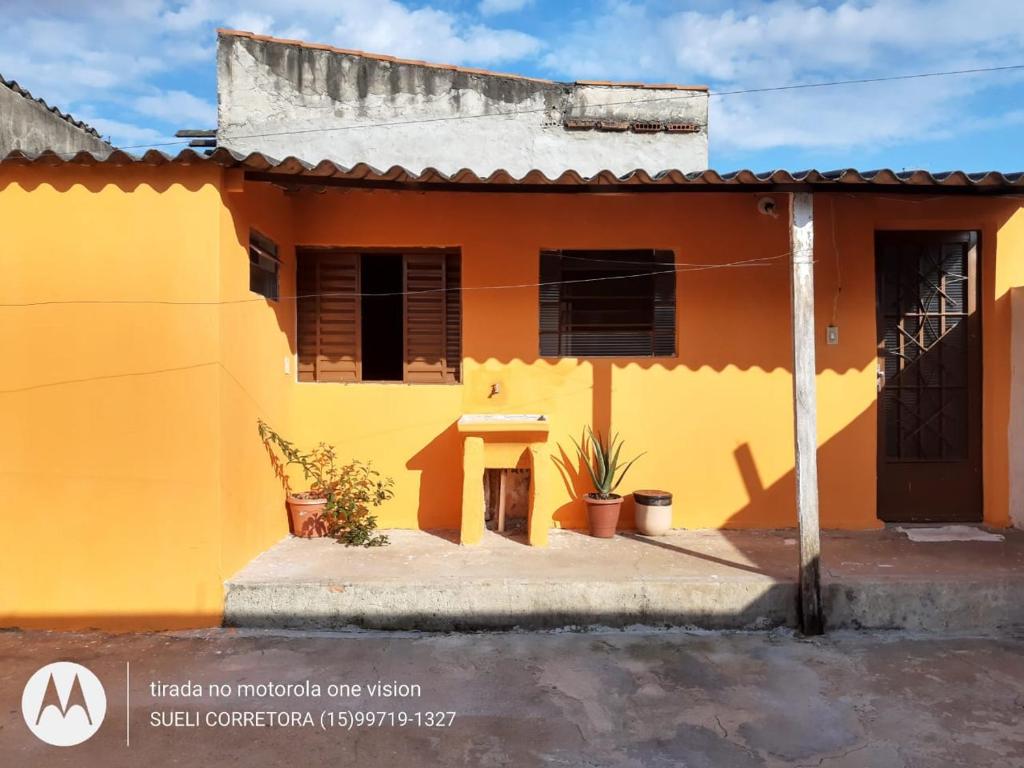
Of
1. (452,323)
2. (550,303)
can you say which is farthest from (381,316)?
(550,303)

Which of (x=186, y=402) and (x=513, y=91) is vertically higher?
(x=513, y=91)

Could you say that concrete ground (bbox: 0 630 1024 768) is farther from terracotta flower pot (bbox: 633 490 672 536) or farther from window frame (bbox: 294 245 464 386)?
window frame (bbox: 294 245 464 386)

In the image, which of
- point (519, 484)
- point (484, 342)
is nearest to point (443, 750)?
point (519, 484)

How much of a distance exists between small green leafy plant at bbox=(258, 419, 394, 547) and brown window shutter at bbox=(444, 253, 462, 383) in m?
1.15

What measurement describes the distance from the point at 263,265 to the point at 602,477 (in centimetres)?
340

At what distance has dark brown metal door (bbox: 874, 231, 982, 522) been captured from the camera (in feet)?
20.2

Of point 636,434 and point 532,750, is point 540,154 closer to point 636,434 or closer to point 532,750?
point 636,434

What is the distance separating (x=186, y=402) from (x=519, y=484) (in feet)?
9.66

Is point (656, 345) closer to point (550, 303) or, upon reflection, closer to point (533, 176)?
point (550, 303)

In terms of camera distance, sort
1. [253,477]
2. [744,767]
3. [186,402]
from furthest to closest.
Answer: [253,477], [186,402], [744,767]

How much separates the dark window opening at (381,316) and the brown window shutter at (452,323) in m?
0.47

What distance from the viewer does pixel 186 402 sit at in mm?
4574

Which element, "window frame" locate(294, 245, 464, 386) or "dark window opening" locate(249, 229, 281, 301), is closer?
"dark window opening" locate(249, 229, 281, 301)

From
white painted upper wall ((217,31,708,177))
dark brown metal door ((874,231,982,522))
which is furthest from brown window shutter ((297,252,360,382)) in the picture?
dark brown metal door ((874,231,982,522))
